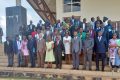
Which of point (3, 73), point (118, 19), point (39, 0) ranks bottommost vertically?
point (3, 73)

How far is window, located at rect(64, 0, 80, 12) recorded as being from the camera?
2205 cm

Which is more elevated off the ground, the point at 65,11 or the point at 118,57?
the point at 65,11

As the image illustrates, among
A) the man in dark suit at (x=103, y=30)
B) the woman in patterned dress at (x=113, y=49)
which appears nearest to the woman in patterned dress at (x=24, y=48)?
the man in dark suit at (x=103, y=30)

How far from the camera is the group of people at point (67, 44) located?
49.3 ft

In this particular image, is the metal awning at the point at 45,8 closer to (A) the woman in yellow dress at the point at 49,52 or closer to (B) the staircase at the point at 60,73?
(B) the staircase at the point at 60,73

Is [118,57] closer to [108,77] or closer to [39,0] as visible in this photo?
[108,77]

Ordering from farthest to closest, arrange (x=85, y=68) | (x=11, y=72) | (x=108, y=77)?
(x=11, y=72) < (x=85, y=68) < (x=108, y=77)

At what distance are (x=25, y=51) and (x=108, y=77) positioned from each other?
4.57m

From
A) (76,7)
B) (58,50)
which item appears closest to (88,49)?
(58,50)

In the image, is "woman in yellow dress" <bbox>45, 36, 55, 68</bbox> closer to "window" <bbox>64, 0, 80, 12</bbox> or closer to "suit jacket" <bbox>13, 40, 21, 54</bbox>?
"suit jacket" <bbox>13, 40, 21, 54</bbox>

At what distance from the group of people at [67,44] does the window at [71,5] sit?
493 cm

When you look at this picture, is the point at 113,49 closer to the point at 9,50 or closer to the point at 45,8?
the point at 9,50

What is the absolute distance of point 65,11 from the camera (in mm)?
22328

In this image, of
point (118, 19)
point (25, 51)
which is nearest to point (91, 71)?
point (25, 51)
